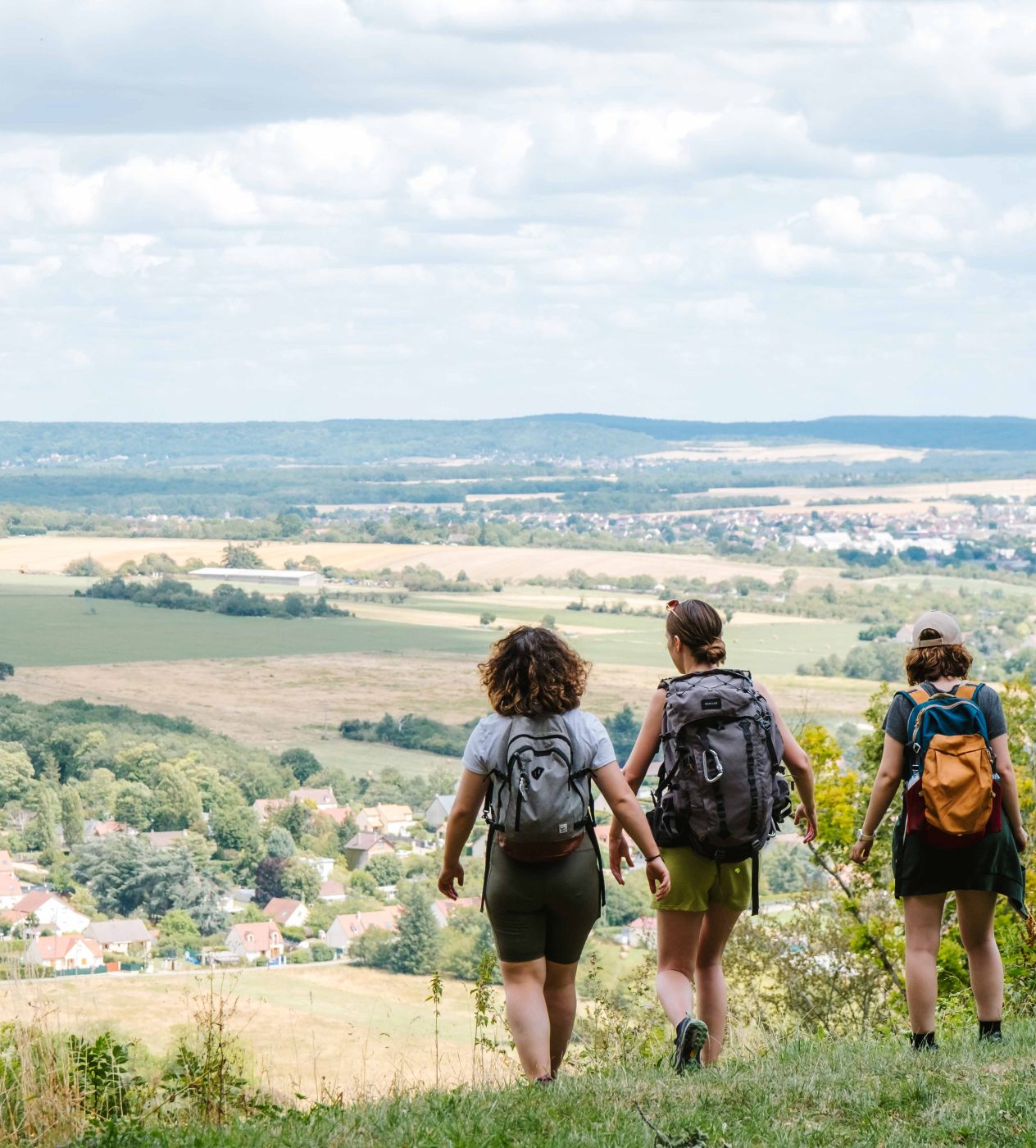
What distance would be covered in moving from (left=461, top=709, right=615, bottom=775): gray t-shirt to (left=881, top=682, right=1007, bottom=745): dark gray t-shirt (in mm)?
1159

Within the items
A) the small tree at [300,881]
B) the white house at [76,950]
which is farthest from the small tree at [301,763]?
the white house at [76,950]

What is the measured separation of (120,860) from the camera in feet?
153

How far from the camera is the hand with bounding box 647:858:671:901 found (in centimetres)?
530

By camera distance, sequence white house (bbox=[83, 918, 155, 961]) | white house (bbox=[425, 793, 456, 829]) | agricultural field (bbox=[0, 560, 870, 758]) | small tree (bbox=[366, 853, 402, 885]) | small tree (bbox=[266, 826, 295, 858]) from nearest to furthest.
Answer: white house (bbox=[83, 918, 155, 961]), small tree (bbox=[366, 853, 402, 885]), white house (bbox=[425, 793, 456, 829]), small tree (bbox=[266, 826, 295, 858]), agricultural field (bbox=[0, 560, 870, 758])

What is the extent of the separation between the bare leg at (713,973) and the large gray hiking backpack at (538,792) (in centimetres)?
77

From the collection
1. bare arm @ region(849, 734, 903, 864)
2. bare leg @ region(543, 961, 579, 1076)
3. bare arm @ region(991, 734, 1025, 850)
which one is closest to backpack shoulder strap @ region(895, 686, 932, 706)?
bare arm @ region(849, 734, 903, 864)

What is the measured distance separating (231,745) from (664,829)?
213 feet

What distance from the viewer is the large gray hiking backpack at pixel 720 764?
536 cm

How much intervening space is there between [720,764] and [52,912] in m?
35.0

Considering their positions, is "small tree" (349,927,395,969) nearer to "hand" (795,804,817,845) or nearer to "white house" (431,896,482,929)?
"white house" (431,896,482,929)

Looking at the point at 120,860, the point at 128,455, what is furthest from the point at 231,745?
the point at 128,455

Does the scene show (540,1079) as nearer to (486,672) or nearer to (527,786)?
(527,786)

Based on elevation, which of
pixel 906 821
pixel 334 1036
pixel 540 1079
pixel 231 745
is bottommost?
pixel 231 745

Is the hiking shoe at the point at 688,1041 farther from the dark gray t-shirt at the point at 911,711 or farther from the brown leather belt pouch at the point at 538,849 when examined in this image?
the dark gray t-shirt at the point at 911,711
